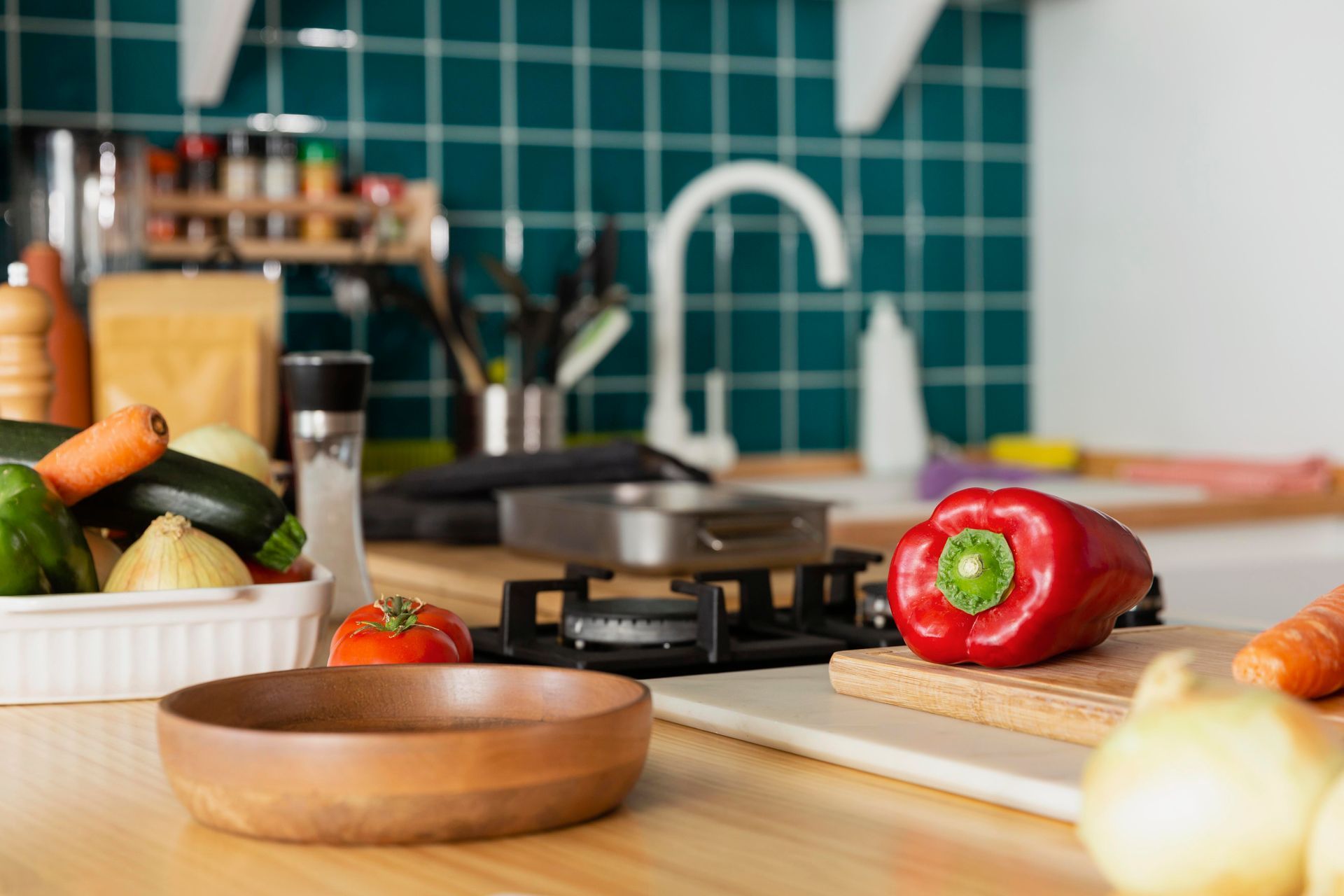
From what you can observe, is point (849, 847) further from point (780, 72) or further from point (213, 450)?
point (780, 72)

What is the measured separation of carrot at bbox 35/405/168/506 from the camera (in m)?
0.84

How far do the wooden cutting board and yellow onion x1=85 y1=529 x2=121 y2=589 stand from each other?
431mm

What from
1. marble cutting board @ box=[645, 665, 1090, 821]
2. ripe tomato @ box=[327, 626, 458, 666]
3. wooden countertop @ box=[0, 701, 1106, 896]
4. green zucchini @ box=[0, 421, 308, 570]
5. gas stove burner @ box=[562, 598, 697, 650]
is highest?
green zucchini @ box=[0, 421, 308, 570]

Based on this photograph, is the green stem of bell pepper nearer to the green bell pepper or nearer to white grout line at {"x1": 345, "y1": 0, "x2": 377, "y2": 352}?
the green bell pepper

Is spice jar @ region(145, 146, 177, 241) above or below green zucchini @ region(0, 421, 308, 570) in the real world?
above

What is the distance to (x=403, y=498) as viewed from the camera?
183 cm

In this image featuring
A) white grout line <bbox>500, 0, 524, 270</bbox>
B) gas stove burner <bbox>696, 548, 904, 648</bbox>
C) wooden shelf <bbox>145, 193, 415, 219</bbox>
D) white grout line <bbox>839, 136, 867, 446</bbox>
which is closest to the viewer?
gas stove burner <bbox>696, 548, 904, 648</bbox>

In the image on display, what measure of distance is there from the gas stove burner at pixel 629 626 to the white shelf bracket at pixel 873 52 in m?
2.12

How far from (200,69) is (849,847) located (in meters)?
2.28

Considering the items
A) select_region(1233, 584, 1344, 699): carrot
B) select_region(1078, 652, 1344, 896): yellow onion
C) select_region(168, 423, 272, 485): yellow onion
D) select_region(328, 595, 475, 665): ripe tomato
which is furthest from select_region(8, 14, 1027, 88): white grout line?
select_region(1078, 652, 1344, 896): yellow onion

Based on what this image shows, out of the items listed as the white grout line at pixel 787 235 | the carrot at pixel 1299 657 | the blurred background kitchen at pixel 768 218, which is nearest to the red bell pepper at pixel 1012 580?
the carrot at pixel 1299 657

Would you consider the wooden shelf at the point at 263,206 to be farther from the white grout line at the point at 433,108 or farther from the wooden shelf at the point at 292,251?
the white grout line at the point at 433,108

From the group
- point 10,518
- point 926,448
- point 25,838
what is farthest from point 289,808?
point 926,448

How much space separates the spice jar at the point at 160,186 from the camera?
2535mm
